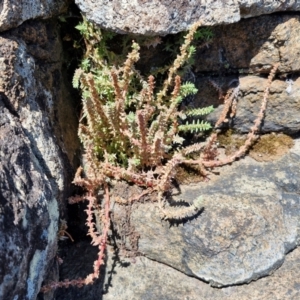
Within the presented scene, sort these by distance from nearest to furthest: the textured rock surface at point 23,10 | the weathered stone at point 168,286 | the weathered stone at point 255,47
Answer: the textured rock surface at point 23,10 → the weathered stone at point 168,286 → the weathered stone at point 255,47

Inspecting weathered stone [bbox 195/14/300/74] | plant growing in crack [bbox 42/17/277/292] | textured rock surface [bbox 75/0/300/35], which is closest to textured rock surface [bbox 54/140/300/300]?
plant growing in crack [bbox 42/17/277/292]

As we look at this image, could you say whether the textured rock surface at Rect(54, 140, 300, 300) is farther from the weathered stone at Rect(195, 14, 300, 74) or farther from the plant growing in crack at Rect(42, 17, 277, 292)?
the weathered stone at Rect(195, 14, 300, 74)

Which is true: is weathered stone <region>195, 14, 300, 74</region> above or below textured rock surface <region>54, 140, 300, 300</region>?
above

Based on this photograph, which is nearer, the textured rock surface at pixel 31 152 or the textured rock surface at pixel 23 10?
the textured rock surface at pixel 31 152

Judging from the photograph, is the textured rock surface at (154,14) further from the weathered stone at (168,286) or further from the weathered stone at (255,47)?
the weathered stone at (168,286)

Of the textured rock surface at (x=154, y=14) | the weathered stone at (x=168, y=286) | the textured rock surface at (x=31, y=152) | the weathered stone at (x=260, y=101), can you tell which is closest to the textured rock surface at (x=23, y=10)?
the textured rock surface at (x=31, y=152)

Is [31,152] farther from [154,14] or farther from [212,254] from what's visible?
[212,254]

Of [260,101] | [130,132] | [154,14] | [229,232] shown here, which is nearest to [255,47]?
[260,101]
